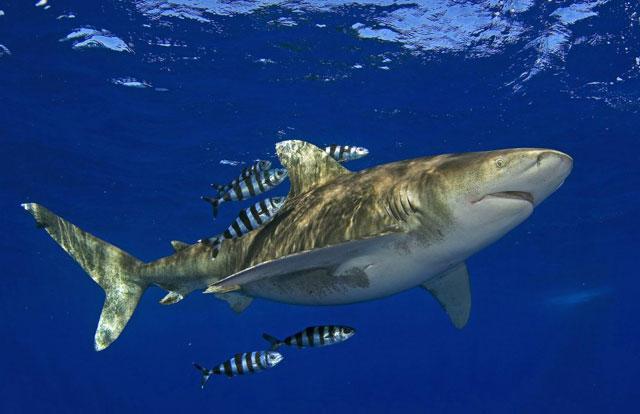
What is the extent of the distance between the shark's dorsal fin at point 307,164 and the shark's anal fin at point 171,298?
1.96 metres

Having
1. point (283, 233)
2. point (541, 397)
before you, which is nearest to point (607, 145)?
point (283, 233)

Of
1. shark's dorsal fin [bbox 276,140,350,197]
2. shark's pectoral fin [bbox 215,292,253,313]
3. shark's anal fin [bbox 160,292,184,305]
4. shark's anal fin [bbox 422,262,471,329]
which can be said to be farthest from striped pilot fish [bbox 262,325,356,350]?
shark's dorsal fin [bbox 276,140,350,197]

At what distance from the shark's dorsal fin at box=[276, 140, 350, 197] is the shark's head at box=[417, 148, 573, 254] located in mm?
1756

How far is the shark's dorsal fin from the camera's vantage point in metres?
6.17

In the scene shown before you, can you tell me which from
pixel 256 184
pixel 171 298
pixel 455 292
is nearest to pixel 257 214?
pixel 256 184

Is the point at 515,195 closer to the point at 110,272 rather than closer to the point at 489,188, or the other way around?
the point at 489,188

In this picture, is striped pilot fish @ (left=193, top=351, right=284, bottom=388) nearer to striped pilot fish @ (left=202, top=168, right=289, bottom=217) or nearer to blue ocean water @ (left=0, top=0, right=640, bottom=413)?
striped pilot fish @ (left=202, top=168, right=289, bottom=217)

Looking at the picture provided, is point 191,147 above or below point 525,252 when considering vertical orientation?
above

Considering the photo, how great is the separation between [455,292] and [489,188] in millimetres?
3134

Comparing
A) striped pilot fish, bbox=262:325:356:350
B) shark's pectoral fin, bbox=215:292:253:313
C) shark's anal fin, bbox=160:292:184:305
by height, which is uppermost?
shark's anal fin, bbox=160:292:184:305

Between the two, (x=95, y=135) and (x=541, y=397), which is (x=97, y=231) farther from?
(x=541, y=397)

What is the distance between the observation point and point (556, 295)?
47.8 m

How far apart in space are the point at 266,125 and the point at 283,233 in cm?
1171

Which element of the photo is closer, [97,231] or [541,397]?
[97,231]
